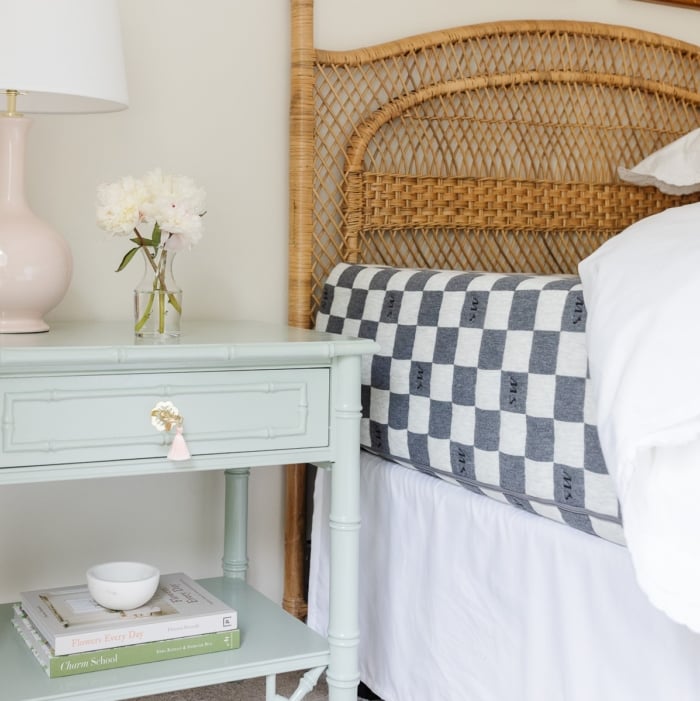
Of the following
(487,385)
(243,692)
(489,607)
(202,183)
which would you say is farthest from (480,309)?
(243,692)

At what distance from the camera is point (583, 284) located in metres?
1.29

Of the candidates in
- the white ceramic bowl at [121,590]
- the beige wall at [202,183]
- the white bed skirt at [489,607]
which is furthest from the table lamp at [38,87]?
the white bed skirt at [489,607]

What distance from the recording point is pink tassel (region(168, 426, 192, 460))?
1344 millimetres

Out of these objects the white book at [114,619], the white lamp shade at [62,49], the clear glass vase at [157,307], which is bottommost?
the white book at [114,619]

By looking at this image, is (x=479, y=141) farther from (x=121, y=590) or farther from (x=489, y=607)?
(x=121, y=590)

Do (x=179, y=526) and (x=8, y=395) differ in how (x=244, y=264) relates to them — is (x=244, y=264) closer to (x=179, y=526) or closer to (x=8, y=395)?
(x=179, y=526)

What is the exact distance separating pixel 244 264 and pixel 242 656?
75cm

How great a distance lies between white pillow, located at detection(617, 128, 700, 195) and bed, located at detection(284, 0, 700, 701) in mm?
51

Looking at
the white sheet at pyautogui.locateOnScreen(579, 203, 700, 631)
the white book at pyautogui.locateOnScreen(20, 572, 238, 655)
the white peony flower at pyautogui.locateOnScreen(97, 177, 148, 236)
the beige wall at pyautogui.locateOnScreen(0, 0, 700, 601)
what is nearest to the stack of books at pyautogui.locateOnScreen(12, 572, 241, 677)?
the white book at pyautogui.locateOnScreen(20, 572, 238, 655)

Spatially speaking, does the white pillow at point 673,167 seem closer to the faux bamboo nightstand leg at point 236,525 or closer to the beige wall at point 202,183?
the beige wall at point 202,183

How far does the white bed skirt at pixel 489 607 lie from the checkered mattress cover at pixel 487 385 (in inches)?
1.7

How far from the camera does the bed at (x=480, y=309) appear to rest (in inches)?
51.1

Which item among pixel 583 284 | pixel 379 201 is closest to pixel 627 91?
pixel 379 201

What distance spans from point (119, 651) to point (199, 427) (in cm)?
33
